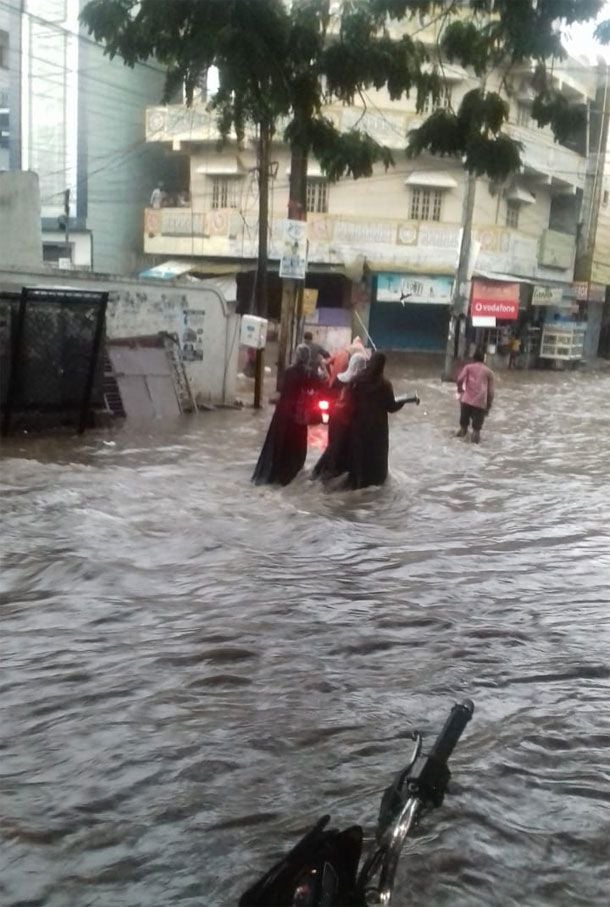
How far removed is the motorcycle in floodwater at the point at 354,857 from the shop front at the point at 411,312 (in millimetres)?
26736

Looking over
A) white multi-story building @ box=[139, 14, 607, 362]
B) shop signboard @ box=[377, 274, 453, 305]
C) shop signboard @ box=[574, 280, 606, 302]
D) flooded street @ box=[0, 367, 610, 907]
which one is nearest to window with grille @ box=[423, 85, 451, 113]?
flooded street @ box=[0, 367, 610, 907]

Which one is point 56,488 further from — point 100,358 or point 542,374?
point 542,374

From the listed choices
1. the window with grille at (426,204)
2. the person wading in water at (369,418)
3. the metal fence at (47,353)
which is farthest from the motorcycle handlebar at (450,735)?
the window with grille at (426,204)

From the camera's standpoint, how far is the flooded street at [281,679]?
363cm

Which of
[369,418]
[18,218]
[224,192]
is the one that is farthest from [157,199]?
[369,418]

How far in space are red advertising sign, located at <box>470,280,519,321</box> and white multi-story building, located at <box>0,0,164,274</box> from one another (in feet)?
35.3

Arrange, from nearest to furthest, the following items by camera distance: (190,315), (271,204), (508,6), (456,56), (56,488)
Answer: (508,6), (456,56), (56,488), (190,315), (271,204)

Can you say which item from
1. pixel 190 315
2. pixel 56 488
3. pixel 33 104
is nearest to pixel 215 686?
pixel 56 488

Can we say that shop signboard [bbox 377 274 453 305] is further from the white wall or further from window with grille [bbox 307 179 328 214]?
the white wall

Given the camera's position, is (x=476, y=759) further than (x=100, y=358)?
No

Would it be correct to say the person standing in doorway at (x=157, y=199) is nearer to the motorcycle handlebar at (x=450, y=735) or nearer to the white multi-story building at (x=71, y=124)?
the white multi-story building at (x=71, y=124)

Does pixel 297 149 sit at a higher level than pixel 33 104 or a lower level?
lower

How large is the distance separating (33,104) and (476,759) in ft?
84.8

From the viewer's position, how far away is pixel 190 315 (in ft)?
53.4
